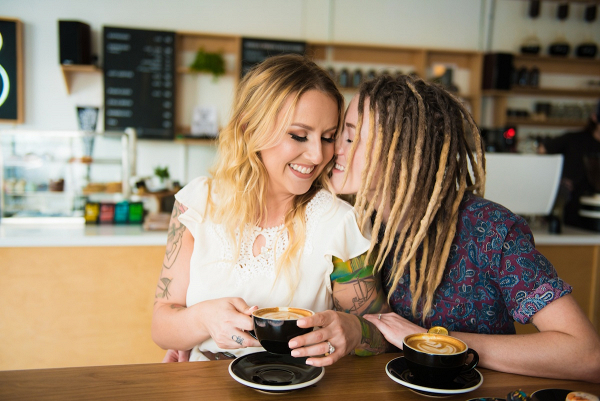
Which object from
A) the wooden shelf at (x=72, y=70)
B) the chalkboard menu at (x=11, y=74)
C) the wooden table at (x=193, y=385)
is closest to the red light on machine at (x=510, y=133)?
the wooden table at (x=193, y=385)

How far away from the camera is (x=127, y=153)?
2904 millimetres

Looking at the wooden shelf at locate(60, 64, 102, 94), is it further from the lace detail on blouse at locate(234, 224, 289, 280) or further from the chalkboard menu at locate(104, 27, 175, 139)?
the lace detail on blouse at locate(234, 224, 289, 280)

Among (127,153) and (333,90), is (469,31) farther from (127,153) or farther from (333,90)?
(333,90)

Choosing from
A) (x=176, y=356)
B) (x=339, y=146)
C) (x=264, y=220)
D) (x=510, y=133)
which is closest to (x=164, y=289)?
(x=176, y=356)

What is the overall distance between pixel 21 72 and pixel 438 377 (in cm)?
510

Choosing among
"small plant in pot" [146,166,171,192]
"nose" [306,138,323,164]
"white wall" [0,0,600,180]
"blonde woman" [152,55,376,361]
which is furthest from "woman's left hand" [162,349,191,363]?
"white wall" [0,0,600,180]

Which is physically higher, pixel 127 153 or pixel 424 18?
pixel 424 18

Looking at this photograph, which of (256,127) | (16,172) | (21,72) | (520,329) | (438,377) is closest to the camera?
(438,377)

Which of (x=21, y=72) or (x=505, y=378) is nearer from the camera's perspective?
(x=505, y=378)

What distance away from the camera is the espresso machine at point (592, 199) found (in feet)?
9.01

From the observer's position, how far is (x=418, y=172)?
137 cm

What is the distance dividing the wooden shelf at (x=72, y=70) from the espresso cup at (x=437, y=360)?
14.8 feet

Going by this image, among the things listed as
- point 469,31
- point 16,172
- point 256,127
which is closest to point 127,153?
point 16,172

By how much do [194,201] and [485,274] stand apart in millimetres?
907
